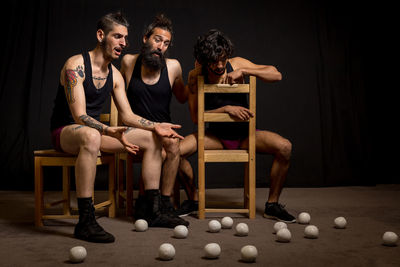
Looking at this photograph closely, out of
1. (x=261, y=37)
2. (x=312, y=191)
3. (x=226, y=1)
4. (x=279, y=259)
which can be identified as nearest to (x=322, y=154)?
(x=312, y=191)

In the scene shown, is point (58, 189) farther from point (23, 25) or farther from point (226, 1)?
point (226, 1)

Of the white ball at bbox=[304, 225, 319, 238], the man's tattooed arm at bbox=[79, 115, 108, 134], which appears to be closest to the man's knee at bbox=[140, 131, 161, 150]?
the man's tattooed arm at bbox=[79, 115, 108, 134]

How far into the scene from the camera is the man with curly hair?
11.1 ft

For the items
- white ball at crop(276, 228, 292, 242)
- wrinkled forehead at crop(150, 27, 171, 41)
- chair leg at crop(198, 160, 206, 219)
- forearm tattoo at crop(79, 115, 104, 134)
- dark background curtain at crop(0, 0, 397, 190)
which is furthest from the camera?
dark background curtain at crop(0, 0, 397, 190)

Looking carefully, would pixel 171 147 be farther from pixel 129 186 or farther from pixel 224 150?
pixel 129 186

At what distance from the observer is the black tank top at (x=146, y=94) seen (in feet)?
11.6

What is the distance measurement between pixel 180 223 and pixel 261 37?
2818 millimetres

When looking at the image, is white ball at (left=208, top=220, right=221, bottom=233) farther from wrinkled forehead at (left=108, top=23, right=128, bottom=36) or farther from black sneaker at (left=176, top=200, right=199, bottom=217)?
wrinkled forehead at (left=108, top=23, right=128, bottom=36)

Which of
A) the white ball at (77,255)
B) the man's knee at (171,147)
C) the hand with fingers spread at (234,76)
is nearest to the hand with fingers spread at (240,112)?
the hand with fingers spread at (234,76)

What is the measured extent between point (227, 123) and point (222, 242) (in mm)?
1150

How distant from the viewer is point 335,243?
2668mm

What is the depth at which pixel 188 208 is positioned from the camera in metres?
3.59

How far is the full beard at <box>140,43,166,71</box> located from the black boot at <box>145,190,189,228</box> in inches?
36.9

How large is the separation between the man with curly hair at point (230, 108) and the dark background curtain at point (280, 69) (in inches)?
60.5
